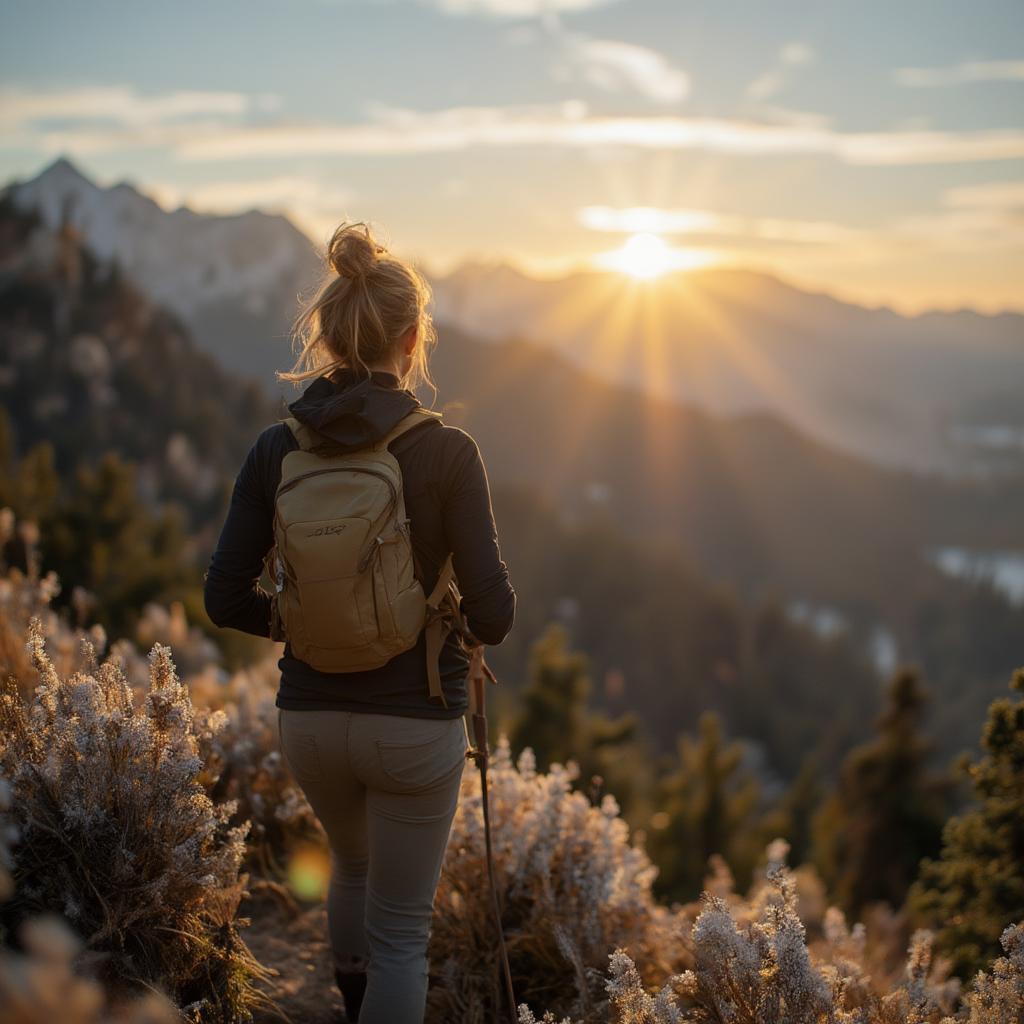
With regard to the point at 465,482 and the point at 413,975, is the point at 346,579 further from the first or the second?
the point at 413,975

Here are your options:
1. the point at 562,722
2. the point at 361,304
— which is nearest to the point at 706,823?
the point at 562,722

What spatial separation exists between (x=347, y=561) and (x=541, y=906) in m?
1.87

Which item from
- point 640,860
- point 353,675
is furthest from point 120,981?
point 640,860

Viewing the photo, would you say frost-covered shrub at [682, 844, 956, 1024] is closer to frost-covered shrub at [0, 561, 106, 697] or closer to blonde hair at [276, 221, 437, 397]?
blonde hair at [276, 221, 437, 397]

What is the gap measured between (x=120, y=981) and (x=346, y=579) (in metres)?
1.22

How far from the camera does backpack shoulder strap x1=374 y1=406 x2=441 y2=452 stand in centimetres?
214

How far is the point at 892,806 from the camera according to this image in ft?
46.9

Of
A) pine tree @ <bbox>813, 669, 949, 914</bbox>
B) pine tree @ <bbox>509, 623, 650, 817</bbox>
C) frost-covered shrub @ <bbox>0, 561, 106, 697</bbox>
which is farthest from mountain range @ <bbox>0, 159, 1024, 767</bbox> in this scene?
pine tree @ <bbox>813, 669, 949, 914</bbox>

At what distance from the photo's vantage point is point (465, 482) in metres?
2.12

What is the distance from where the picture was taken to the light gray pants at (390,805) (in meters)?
2.12

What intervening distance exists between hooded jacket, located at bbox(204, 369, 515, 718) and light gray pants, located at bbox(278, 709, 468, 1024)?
0.18 feet

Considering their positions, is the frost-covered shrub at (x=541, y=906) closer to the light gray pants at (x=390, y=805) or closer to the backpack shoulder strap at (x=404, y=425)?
the light gray pants at (x=390, y=805)

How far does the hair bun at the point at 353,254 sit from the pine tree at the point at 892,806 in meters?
13.5

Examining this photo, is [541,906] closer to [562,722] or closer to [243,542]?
[243,542]
